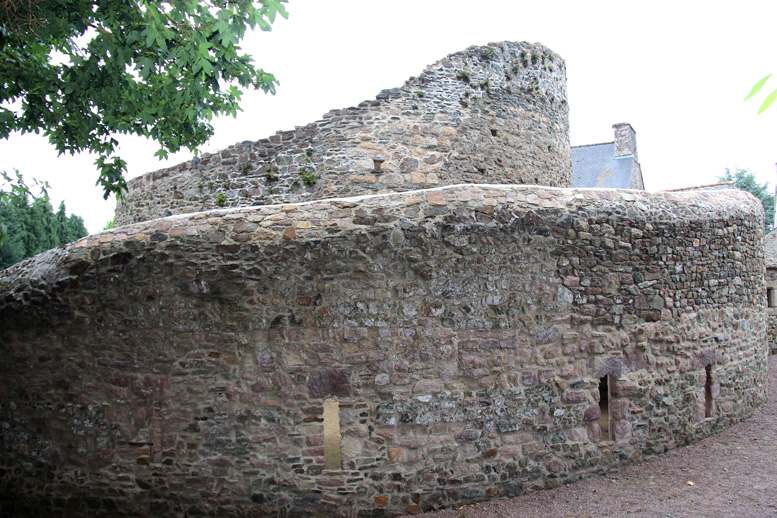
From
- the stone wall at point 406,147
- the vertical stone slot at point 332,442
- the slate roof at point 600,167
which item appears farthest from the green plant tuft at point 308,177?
the slate roof at point 600,167

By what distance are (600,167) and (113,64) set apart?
2059 cm

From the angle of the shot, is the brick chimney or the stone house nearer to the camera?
the stone house

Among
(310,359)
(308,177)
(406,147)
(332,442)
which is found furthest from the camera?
(406,147)

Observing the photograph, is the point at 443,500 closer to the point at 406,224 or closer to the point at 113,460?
the point at 406,224

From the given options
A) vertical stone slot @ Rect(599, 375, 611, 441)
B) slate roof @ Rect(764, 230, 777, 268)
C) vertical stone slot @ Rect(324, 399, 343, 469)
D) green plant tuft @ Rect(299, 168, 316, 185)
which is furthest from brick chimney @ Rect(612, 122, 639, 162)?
vertical stone slot @ Rect(324, 399, 343, 469)

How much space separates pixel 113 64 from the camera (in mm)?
5480

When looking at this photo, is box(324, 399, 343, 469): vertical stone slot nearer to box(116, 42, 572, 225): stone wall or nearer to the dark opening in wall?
the dark opening in wall

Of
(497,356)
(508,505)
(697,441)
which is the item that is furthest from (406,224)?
(697,441)

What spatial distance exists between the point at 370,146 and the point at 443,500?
646cm

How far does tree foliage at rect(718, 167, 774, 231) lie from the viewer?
3216 centimetres

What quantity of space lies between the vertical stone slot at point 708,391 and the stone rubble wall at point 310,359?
199 centimetres

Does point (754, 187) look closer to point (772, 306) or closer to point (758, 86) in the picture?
point (772, 306)

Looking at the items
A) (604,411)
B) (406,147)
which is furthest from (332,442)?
(406,147)

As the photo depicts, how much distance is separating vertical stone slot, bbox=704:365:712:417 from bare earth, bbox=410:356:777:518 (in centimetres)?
40
